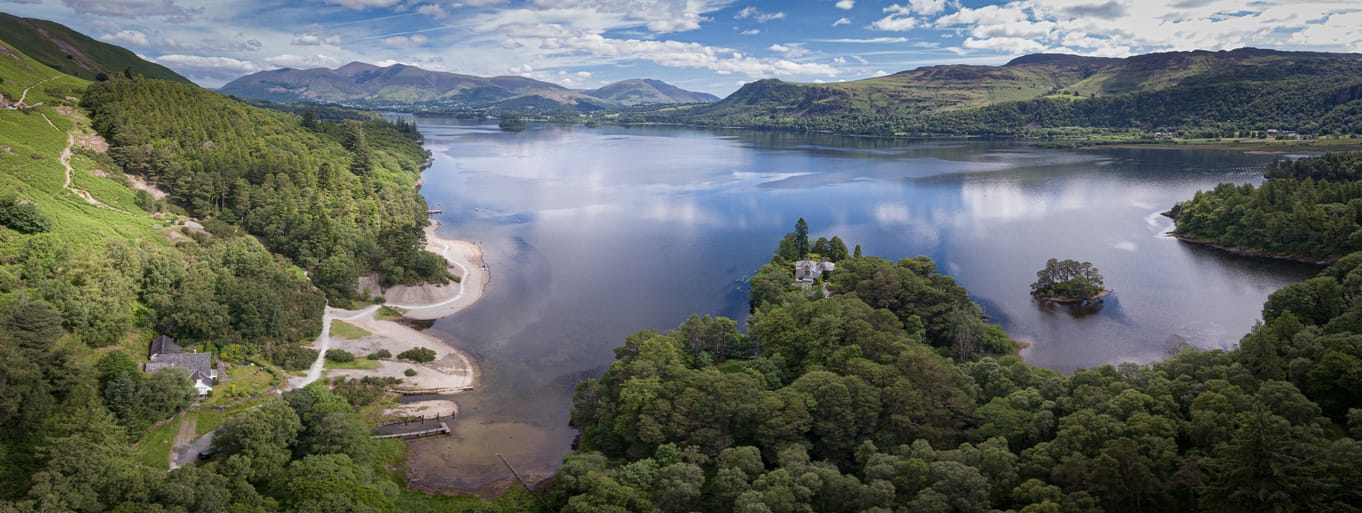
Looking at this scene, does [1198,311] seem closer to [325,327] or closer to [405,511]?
[405,511]

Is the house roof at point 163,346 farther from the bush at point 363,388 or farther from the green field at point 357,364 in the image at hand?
the bush at point 363,388

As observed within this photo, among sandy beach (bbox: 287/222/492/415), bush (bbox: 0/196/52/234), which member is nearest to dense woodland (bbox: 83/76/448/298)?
sandy beach (bbox: 287/222/492/415)

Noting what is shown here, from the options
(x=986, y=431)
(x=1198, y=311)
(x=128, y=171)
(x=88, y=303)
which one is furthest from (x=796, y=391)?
(x=128, y=171)

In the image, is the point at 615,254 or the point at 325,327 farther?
the point at 615,254

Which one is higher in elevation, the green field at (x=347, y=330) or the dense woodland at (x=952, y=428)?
the dense woodland at (x=952, y=428)

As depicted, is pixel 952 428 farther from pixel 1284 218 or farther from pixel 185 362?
pixel 1284 218

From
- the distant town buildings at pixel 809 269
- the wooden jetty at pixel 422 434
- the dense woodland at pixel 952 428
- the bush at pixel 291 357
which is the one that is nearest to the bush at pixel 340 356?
the bush at pixel 291 357

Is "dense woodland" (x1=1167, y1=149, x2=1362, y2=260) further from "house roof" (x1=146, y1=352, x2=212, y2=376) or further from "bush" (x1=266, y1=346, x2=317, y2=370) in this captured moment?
"house roof" (x1=146, y1=352, x2=212, y2=376)
